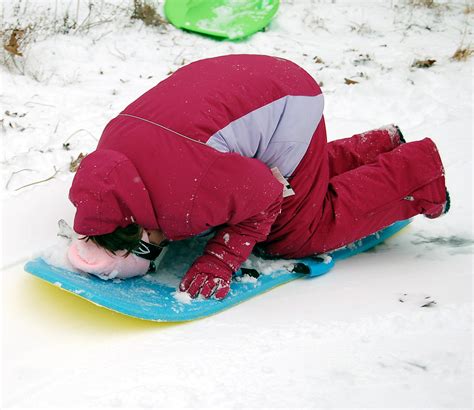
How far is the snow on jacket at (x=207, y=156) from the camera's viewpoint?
59.6 inches

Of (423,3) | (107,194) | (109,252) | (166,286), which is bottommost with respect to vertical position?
(166,286)

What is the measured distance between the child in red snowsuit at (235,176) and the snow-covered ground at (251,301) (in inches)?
6.3

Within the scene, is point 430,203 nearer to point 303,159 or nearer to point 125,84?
point 303,159

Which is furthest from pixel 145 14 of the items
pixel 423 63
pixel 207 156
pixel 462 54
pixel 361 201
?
pixel 207 156

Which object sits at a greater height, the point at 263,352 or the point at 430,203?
the point at 430,203

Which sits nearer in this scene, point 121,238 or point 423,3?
point 121,238

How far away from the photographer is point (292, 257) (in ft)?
6.32

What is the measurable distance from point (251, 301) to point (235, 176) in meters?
0.39

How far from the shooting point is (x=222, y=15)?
143 inches

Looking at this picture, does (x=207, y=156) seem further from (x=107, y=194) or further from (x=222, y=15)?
(x=222, y=15)

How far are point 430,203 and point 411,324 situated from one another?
52 cm

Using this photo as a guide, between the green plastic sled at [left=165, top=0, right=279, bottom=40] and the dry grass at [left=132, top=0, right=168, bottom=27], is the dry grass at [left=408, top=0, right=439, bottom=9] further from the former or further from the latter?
the dry grass at [left=132, top=0, right=168, bottom=27]

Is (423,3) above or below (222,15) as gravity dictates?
above

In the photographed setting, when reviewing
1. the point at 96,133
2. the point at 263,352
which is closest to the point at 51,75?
the point at 96,133
